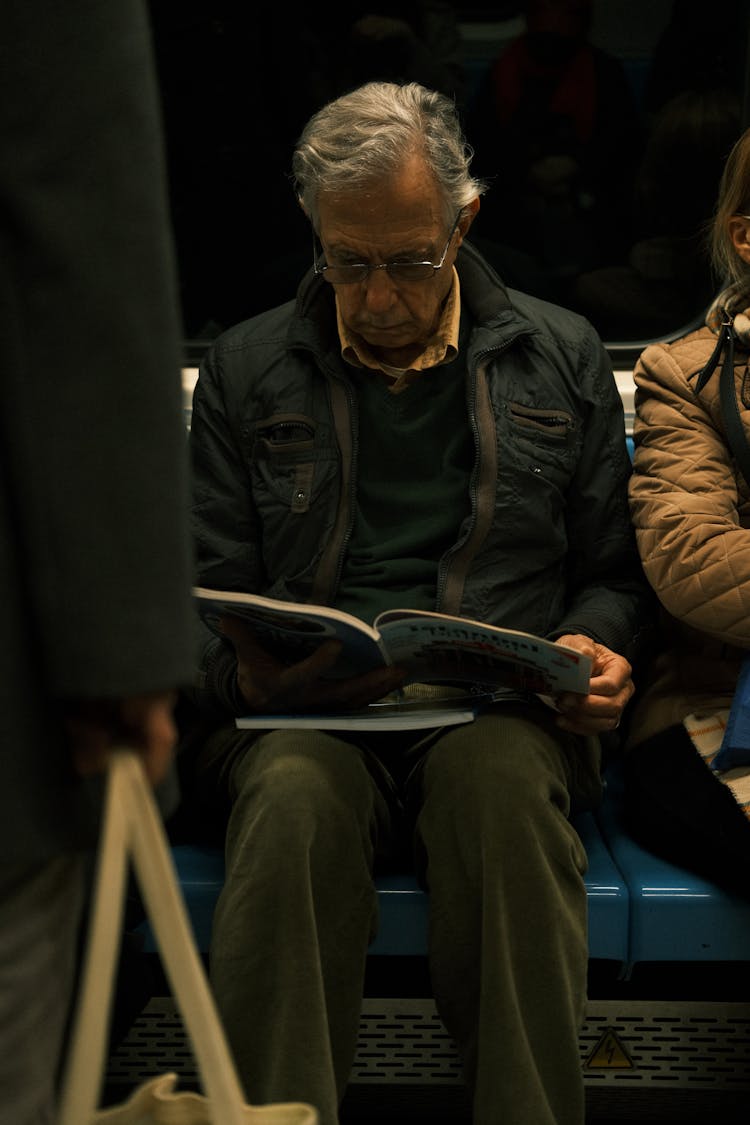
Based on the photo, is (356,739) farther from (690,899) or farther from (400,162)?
(400,162)

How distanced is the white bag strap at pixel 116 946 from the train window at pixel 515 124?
240cm

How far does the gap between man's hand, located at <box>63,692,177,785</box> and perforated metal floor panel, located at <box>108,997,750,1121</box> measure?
1536mm

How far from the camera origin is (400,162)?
2375mm

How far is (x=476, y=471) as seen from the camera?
7.96 ft

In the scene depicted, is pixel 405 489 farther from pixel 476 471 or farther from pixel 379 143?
pixel 379 143

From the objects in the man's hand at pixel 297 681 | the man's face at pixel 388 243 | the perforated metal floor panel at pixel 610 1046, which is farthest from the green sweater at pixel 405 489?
the perforated metal floor panel at pixel 610 1046

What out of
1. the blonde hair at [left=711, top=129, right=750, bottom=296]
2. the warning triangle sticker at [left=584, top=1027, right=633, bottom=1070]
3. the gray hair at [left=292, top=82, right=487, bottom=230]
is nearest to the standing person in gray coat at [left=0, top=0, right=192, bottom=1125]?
the gray hair at [left=292, top=82, right=487, bottom=230]

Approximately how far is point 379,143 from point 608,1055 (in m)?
1.66

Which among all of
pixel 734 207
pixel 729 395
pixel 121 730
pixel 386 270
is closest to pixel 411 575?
pixel 386 270

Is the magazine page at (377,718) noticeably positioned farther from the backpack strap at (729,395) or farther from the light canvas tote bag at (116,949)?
the light canvas tote bag at (116,949)

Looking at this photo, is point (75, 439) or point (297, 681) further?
point (297, 681)

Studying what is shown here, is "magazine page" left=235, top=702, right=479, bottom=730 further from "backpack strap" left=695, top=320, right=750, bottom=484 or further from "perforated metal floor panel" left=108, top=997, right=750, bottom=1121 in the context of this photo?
"backpack strap" left=695, top=320, right=750, bottom=484

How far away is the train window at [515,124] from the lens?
121 inches

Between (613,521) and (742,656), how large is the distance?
347 millimetres
